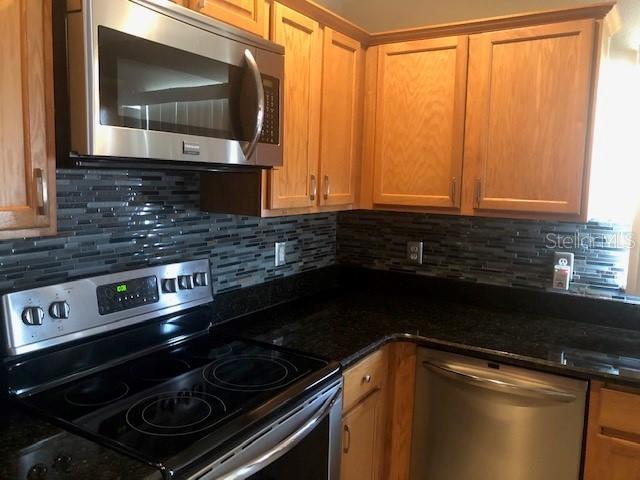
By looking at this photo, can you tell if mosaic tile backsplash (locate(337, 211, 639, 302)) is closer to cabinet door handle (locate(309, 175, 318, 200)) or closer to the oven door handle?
cabinet door handle (locate(309, 175, 318, 200))

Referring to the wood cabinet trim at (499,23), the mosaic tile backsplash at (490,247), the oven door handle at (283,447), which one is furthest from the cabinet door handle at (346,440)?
the wood cabinet trim at (499,23)

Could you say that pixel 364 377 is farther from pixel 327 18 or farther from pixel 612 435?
pixel 327 18

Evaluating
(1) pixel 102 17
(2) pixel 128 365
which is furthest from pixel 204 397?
(1) pixel 102 17

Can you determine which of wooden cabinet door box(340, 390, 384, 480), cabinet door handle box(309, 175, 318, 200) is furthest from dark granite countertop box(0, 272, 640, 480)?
cabinet door handle box(309, 175, 318, 200)

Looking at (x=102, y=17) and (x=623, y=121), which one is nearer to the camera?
(x=102, y=17)

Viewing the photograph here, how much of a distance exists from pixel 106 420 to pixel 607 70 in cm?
212

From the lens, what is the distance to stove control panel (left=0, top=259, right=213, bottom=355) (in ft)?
4.33

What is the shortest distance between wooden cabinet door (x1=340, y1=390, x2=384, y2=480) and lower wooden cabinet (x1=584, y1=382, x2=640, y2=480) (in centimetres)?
70

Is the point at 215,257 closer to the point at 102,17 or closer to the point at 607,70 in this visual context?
the point at 102,17

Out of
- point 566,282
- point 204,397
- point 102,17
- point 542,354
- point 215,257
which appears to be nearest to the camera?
point 102,17

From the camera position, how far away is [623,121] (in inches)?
83.3

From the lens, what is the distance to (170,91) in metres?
1.36

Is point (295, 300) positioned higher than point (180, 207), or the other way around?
point (180, 207)

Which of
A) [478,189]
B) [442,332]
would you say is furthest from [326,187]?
[442,332]
